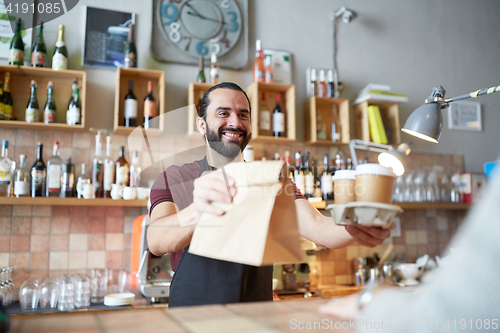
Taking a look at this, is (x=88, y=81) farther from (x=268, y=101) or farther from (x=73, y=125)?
(x=268, y=101)

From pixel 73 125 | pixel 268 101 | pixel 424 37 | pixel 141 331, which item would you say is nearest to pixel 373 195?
pixel 141 331

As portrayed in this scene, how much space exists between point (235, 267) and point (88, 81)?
182 centimetres

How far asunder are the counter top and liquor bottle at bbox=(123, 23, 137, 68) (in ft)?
6.86

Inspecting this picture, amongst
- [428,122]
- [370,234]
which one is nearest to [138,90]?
[428,122]

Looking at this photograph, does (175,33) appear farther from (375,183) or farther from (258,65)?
(375,183)

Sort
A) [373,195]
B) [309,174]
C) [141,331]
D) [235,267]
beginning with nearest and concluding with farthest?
[141,331] → [373,195] → [235,267] → [309,174]

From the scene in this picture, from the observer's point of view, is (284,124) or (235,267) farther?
(284,124)

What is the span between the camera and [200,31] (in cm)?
286

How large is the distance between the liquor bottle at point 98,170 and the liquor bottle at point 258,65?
1.13m

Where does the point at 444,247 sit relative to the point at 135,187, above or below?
below

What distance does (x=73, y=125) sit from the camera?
229 cm

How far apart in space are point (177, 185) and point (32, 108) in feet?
5.64

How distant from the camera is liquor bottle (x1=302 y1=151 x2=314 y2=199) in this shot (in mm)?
2692

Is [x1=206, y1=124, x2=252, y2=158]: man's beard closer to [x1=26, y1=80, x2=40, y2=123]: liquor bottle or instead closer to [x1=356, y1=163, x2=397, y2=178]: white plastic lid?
[x1=356, y1=163, x2=397, y2=178]: white plastic lid
